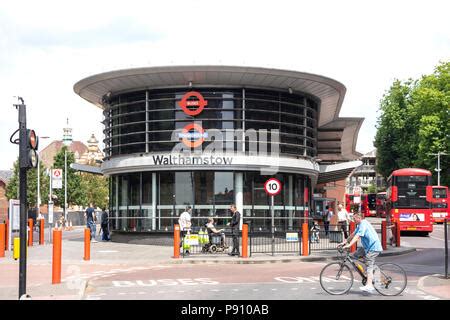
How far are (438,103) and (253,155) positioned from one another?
129 feet

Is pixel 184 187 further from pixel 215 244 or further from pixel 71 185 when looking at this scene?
pixel 71 185

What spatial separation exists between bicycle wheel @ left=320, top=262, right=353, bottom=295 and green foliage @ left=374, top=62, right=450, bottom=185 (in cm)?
5235

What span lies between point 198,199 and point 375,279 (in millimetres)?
16725

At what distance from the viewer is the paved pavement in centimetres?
1401

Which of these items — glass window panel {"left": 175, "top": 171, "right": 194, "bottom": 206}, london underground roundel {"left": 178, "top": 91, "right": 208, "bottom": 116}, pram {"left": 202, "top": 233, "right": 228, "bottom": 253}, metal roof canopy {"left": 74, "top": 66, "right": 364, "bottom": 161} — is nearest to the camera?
pram {"left": 202, "top": 233, "right": 228, "bottom": 253}

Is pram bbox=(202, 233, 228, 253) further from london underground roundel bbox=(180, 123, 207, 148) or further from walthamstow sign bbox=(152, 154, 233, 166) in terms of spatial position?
london underground roundel bbox=(180, 123, 207, 148)

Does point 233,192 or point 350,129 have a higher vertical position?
point 350,129

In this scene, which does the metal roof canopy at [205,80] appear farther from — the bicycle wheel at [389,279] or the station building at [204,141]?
the bicycle wheel at [389,279]

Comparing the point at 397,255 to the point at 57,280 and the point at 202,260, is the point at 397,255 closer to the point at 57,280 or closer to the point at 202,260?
the point at 202,260

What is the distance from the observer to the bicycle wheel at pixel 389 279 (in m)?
13.3

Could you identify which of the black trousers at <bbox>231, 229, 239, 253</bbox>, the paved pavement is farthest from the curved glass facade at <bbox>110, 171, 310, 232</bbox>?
the black trousers at <bbox>231, 229, 239, 253</bbox>
